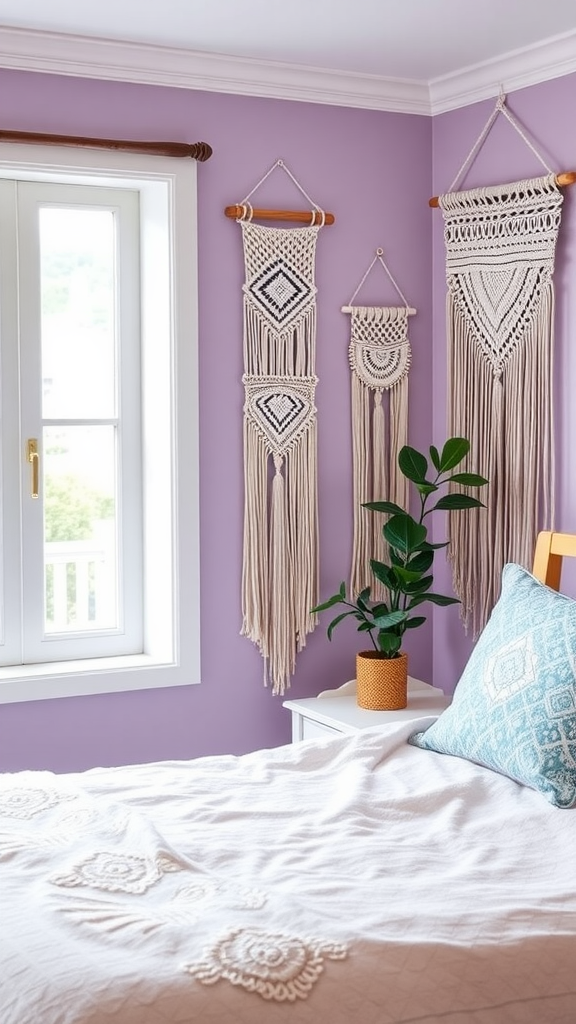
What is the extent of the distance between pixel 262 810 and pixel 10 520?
5.02ft

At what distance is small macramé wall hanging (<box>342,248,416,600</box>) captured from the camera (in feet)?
12.0

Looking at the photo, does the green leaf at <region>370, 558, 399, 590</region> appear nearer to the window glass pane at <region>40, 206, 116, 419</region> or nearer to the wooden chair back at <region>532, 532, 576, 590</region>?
the wooden chair back at <region>532, 532, 576, 590</region>

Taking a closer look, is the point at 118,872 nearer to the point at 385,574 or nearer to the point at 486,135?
the point at 385,574

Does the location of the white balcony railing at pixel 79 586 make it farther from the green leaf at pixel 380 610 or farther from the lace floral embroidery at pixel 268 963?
the lace floral embroidery at pixel 268 963

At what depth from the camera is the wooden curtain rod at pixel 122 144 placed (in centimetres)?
315

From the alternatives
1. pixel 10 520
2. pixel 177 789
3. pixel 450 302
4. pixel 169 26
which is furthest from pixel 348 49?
pixel 177 789

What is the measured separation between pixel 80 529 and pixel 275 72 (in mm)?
1480

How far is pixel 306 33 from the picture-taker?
10.4ft

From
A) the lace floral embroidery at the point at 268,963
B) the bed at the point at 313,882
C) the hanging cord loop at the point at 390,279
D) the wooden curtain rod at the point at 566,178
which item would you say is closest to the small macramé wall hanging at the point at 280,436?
the hanging cord loop at the point at 390,279

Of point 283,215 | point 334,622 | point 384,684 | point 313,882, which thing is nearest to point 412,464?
point 334,622

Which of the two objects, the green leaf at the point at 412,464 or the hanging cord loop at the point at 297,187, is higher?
the hanging cord loop at the point at 297,187

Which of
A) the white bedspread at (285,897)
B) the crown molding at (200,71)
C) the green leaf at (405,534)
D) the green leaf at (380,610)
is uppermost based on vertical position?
the crown molding at (200,71)

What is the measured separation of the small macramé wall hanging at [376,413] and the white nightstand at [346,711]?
1.12 ft

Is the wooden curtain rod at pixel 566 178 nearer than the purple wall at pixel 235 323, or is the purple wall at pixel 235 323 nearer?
the wooden curtain rod at pixel 566 178
